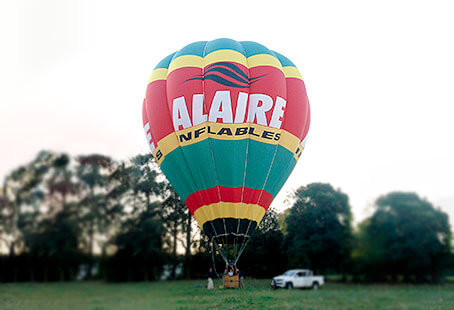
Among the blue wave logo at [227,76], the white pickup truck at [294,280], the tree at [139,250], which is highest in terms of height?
the blue wave logo at [227,76]

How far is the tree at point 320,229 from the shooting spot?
504cm

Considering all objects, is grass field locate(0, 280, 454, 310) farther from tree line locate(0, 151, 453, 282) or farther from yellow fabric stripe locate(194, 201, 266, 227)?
yellow fabric stripe locate(194, 201, 266, 227)

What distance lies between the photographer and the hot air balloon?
12.6 metres

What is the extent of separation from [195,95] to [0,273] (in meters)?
9.60

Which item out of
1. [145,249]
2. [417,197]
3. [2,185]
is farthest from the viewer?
[145,249]

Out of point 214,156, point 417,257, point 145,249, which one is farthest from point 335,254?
point 214,156

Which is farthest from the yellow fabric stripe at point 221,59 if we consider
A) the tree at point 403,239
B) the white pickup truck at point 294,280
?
the tree at point 403,239

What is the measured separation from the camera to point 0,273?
12.4 ft

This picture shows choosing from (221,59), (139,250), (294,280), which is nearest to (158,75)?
(221,59)

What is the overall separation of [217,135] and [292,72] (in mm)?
4054

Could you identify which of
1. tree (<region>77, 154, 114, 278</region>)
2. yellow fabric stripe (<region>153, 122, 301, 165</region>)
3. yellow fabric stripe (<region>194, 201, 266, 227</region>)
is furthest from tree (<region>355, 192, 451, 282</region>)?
yellow fabric stripe (<region>153, 122, 301, 165</region>)

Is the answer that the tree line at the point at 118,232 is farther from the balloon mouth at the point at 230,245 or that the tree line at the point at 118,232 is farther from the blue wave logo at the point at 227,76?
the blue wave logo at the point at 227,76

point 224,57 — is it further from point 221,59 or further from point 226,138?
point 226,138

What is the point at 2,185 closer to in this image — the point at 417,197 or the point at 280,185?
the point at 417,197
